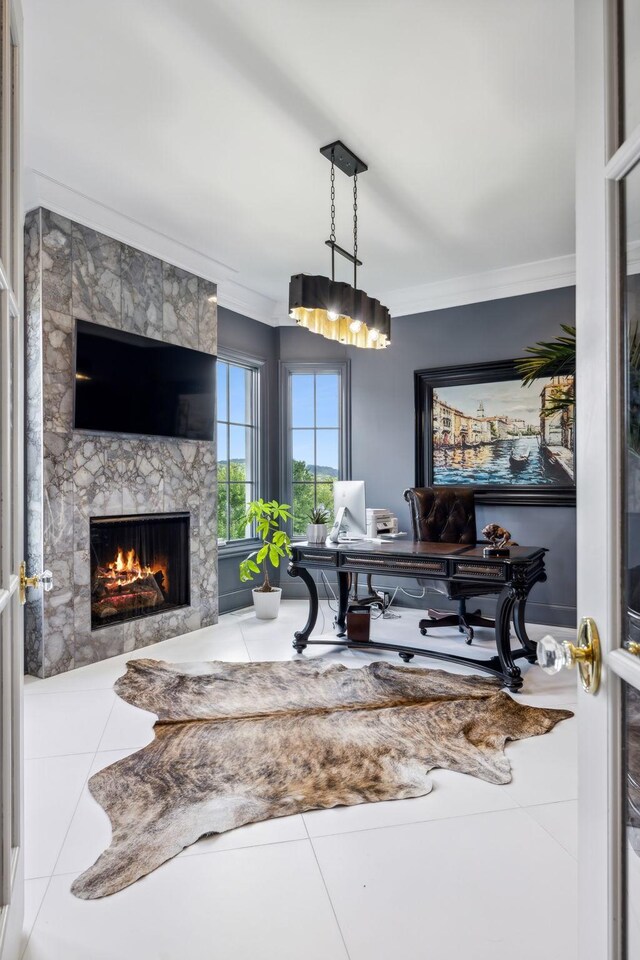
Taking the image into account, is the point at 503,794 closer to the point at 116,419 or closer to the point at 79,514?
the point at 79,514

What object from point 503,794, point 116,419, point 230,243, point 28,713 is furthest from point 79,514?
point 503,794

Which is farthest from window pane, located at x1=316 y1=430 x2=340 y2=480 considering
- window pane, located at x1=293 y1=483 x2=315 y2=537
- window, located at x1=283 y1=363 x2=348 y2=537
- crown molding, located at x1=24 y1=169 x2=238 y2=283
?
crown molding, located at x1=24 y1=169 x2=238 y2=283

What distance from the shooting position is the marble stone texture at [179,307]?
4094 mm

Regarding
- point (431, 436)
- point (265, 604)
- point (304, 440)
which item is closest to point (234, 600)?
point (265, 604)

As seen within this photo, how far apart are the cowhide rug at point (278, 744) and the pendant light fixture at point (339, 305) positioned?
78.2 inches

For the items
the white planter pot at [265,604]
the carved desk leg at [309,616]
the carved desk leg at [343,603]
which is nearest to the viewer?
the carved desk leg at [309,616]

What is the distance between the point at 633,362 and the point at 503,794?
1.90 m

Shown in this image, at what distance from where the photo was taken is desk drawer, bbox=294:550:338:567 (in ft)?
11.9

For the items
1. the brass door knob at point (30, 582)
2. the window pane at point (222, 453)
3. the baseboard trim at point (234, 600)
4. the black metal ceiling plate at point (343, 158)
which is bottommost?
the baseboard trim at point (234, 600)

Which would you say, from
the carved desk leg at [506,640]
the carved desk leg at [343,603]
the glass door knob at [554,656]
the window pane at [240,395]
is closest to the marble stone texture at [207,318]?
the window pane at [240,395]

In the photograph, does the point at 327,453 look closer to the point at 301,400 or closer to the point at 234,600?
the point at 301,400

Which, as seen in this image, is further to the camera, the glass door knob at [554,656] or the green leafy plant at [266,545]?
the green leafy plant at [266,545]

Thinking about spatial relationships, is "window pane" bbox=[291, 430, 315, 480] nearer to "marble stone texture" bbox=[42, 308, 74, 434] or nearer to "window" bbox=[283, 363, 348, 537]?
"window" bbox=[283, 363, 348, 537]

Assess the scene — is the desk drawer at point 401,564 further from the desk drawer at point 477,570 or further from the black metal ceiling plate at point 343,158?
the black metal ceiling plate at point 343,158
